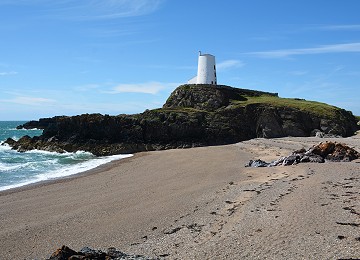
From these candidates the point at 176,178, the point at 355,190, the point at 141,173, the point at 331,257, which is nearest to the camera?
the point at 331,257

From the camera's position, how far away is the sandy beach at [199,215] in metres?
9.01

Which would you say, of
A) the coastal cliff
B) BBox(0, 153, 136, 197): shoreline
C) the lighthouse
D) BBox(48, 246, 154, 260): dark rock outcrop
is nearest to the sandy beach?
BBox(0, 153, 136, 197): shoreline

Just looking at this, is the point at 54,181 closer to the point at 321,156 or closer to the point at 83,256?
the point at 83,256

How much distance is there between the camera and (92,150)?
4272 cm

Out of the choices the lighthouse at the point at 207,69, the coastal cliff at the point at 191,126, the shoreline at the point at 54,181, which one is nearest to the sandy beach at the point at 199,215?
the shoreline at the point at 54,181

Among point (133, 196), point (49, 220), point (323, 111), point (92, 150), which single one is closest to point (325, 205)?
point (133, 196)

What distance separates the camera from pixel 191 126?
47.8m

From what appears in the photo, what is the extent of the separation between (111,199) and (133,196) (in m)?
1.02

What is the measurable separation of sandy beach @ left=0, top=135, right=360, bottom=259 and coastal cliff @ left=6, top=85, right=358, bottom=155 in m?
24.1

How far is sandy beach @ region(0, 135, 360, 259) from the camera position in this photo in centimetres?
901

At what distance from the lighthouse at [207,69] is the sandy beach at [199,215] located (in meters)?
46.6

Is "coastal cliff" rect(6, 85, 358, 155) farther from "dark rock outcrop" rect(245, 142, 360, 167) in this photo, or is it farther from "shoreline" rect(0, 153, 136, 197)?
"dark rock outcrop" rect(245, 142, 360, 167)

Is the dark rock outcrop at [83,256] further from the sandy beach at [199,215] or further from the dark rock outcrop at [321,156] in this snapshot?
the dark rock outcrop at [321,156]

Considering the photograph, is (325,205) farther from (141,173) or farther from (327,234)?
(141,173)
